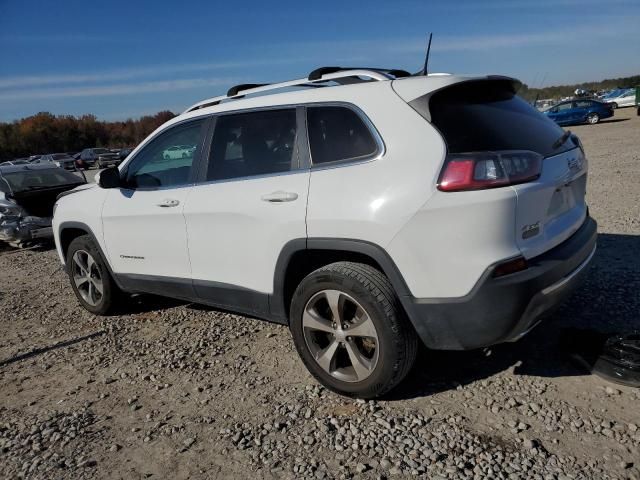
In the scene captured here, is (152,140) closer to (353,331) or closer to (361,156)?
(361,156)

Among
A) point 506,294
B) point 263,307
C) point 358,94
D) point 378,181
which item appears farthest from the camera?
point 263,307

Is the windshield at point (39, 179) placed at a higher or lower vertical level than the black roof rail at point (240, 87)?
lower

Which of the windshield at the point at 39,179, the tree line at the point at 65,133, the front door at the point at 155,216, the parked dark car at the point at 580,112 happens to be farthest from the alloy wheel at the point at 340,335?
the tree line at the point at 65,133

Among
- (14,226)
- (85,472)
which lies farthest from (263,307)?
(14,226)

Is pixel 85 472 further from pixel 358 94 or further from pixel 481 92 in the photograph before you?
pixel 481 92

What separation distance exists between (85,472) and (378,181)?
2146 millimetres

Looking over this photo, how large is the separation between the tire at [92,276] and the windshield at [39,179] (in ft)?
16.5

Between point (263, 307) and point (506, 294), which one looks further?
point (263, 307)

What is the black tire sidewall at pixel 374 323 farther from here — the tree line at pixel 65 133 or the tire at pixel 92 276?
the tree line at pixel 65 133

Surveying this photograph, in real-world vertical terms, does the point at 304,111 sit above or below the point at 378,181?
above

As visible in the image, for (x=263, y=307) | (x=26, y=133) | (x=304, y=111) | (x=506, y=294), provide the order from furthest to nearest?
(x=26, y=133) → (x=263, y=307) → (x=304, y=111) → (x=506, y=294)

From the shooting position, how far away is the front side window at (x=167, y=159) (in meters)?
3.92

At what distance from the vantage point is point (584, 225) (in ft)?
10.5

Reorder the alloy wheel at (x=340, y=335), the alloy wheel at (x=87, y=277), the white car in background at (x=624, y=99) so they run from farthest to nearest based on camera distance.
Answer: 1. the white car in background at (x=624, y=99)
2. the alloy wheel at (x=87, y=277)
3. the alloy wheel at (x=340, y=335)
